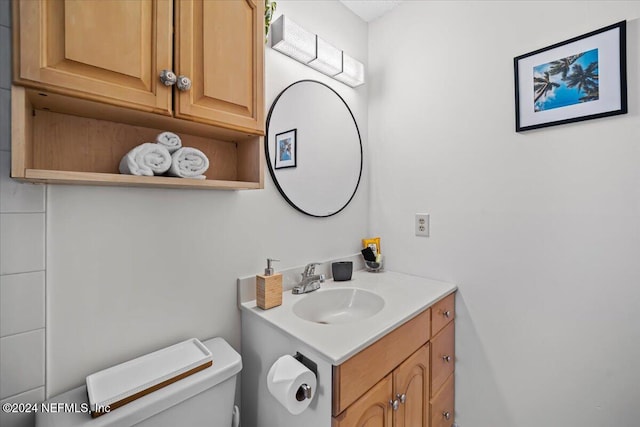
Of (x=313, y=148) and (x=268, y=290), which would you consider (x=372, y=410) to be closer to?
(x=268, y=290)

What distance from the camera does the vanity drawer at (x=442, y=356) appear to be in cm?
129

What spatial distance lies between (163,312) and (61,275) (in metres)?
0.32

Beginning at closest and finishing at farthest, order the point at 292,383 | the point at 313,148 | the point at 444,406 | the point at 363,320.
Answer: the point at 292,383 → the point at 363,320 → the point at 444,406 → the point at 313,148

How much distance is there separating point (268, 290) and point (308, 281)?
277 mm

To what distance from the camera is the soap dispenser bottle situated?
114 cm

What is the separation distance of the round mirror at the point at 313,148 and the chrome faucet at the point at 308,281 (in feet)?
0.95

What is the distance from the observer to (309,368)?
0.90 meters

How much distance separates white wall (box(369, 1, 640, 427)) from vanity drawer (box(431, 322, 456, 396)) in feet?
0.19

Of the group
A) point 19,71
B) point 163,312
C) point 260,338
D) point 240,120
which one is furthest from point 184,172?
point 260,338

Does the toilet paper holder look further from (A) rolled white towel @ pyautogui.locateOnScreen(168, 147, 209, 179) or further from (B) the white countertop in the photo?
(A) rolled white towel @ pyautogui.locateOnScreen(168, 147, 209, 179)

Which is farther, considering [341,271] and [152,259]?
[341,271]

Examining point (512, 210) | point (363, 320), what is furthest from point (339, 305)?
point (512, 210)

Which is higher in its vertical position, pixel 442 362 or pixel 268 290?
pixel 268 290

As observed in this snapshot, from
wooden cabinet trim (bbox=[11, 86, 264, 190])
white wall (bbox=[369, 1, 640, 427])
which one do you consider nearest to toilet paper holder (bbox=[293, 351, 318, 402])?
wooden cabinet trim (bbox=[11, 86, 264, 190])
